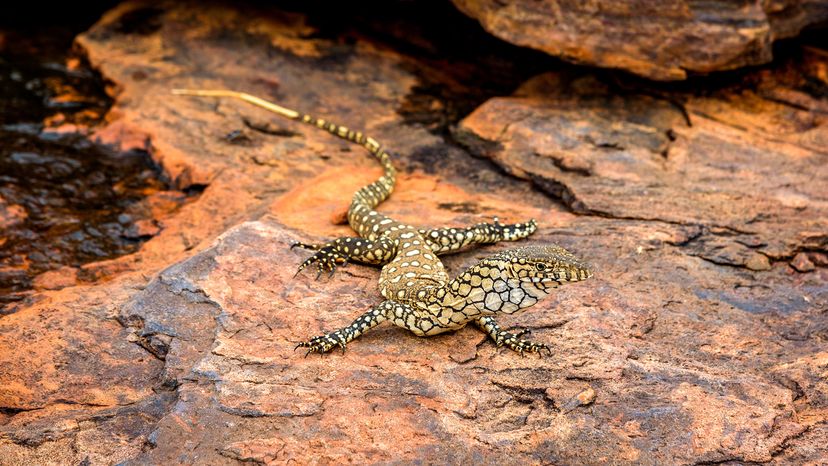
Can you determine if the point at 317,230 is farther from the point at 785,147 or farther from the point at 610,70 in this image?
the point at 785,147

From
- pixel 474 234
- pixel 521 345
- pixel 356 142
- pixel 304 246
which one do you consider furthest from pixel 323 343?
pixel 356 142

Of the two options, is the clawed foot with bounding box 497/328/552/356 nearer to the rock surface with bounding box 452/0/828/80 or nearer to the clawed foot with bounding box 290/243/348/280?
the clawed foot with bounding box 290/243/348/280

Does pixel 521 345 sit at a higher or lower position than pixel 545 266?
lower

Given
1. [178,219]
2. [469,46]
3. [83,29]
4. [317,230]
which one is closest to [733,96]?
[469,46]

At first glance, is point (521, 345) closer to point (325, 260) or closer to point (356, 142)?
point (325, 260)

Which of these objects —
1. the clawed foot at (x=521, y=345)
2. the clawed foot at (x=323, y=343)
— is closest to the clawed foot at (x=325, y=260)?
the clawed foot at (x=323, y=343)

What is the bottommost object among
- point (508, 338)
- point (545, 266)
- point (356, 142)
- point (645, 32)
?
point (356, 142)

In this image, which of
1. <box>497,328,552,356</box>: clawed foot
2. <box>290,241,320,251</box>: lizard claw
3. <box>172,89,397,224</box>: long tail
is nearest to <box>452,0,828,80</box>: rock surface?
<box>172,89,397,224</box>: long tail
